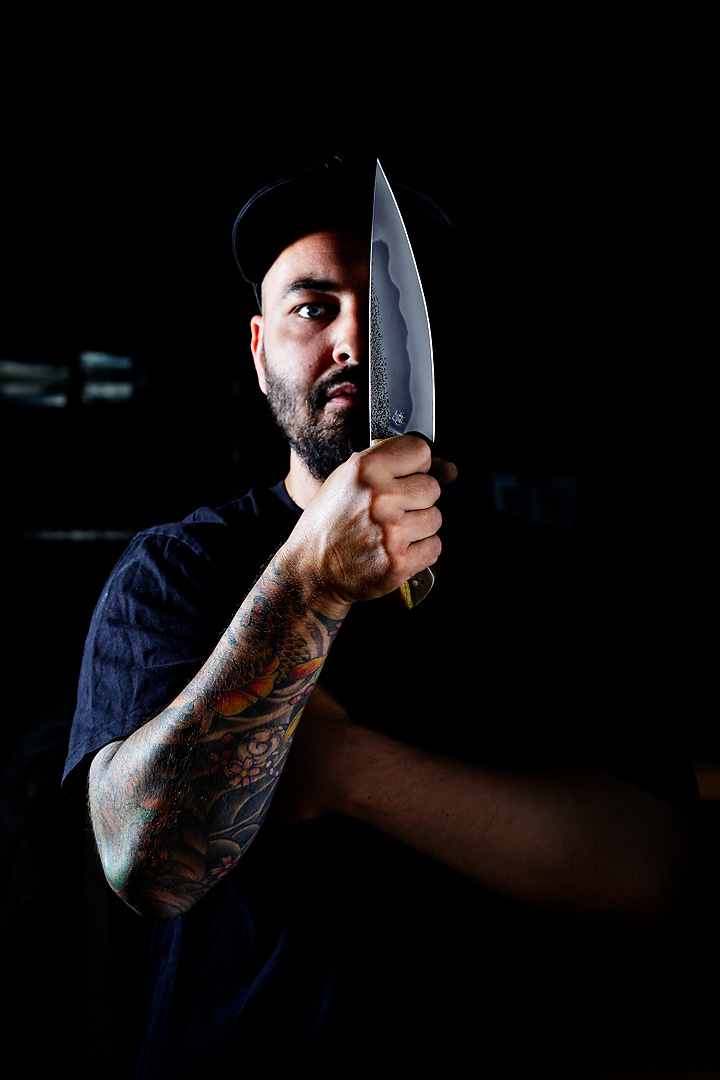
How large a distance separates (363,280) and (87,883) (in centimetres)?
197

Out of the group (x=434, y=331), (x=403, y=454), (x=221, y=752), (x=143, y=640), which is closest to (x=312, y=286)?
(x=403, y=454)

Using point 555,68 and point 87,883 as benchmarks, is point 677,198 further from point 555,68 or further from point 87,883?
point 87,883

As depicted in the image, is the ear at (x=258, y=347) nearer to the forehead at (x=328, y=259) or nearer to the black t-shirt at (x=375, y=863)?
the forehead at (x=328, y=259)

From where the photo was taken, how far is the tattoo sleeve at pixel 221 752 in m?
0.62

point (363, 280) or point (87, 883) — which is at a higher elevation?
point (363, 280)

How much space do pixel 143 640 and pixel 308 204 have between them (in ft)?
2.17

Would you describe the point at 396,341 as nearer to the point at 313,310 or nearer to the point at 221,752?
the point at 313,310

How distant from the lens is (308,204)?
93cm

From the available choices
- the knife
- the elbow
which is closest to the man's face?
the knife

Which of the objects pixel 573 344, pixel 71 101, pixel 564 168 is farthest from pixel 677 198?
pixel 71 101

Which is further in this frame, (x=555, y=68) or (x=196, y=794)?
(x=555, y=68)

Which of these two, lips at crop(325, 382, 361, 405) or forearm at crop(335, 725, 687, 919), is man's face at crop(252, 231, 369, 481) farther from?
forearm at crop(335, 725, 687, 919)

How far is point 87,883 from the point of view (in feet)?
6.40

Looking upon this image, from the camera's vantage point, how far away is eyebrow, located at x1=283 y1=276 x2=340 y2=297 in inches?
35.1
